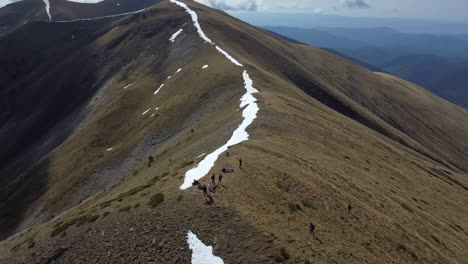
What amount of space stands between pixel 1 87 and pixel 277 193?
190 meters

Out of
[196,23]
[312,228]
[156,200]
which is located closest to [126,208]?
[156,200]

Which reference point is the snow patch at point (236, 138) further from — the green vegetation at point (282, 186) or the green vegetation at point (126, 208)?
the green vegetation at point (282, 186)

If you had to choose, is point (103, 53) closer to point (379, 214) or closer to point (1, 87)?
A: point (1, 87)

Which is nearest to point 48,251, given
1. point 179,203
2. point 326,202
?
point 179,203

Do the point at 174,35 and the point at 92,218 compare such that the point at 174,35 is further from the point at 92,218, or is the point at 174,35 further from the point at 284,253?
the point at 284,253

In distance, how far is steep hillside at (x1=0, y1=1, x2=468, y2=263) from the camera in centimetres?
2995

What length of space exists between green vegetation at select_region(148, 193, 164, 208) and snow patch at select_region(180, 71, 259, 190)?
6.09ft

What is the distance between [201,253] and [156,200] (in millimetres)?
8353

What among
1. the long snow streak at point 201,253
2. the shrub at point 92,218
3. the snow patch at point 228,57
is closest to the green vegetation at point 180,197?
the long snow streak at point 201,253

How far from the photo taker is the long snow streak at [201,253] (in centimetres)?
2662

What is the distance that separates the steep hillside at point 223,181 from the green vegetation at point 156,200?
0.56ft

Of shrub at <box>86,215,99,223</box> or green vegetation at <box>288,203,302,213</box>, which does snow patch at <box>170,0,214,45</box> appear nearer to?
shrub at <box>86,215,99,223</box>

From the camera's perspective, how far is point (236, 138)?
4906 centimetres

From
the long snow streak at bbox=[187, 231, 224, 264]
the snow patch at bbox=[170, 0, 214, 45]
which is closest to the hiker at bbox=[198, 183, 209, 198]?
the long snow streak at bbox=[187, 231, 224, 264]
